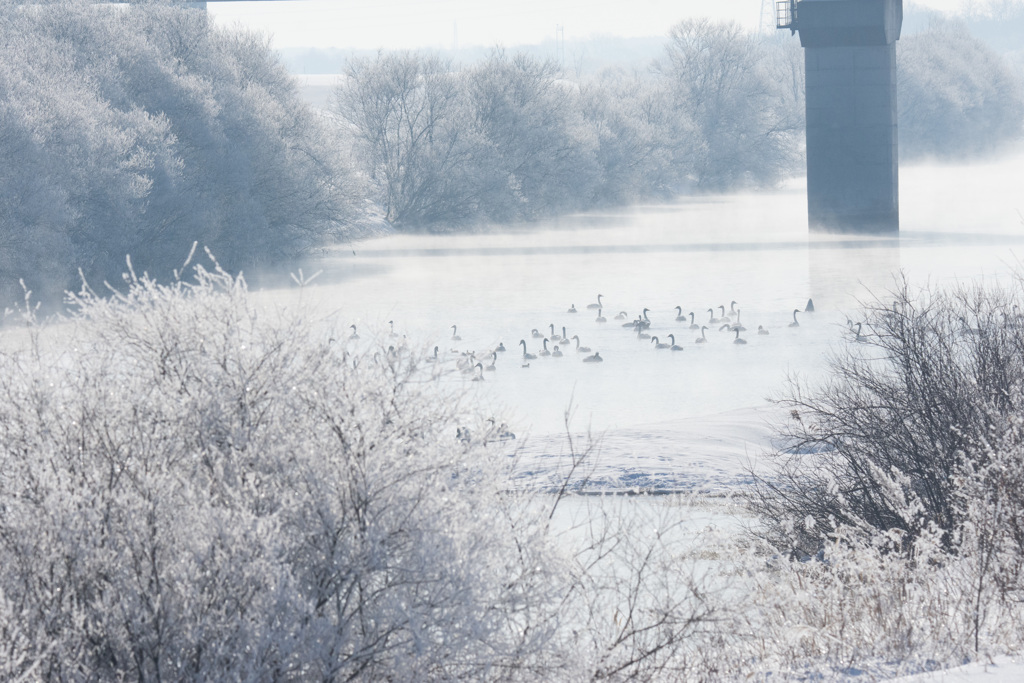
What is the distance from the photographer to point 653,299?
28.5 m

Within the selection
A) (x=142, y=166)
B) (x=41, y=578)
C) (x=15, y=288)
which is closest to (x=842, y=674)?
(x=41, y=578)

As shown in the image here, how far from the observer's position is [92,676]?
5.28 meters

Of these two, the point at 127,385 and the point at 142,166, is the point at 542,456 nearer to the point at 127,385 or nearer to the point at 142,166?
the point at 127,385

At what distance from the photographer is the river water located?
15.8m

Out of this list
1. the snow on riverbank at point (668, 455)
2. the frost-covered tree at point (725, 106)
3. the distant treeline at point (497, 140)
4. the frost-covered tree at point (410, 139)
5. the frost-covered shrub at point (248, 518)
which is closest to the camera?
the frost-covered shrub at point (248, 518)

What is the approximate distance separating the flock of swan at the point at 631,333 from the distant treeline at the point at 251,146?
9.87 metres

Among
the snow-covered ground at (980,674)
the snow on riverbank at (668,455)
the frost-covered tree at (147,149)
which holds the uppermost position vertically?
the frost-covered tree at (147,149)

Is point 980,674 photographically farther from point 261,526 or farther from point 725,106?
point 725,106

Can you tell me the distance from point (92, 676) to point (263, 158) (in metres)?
33.6

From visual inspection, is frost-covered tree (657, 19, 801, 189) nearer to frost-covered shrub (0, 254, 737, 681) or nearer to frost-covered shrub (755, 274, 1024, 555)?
frost-covered shrub (755, 274, 1024, 555)

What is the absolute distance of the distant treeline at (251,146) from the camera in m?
28.9

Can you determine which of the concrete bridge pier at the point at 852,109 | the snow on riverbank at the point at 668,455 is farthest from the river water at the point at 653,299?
the concrete bridge pier at the point at 852,109

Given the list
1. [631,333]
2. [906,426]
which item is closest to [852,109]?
[631,333]

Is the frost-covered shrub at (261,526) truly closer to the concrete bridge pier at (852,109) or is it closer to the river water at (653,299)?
the river water at (653,299)
